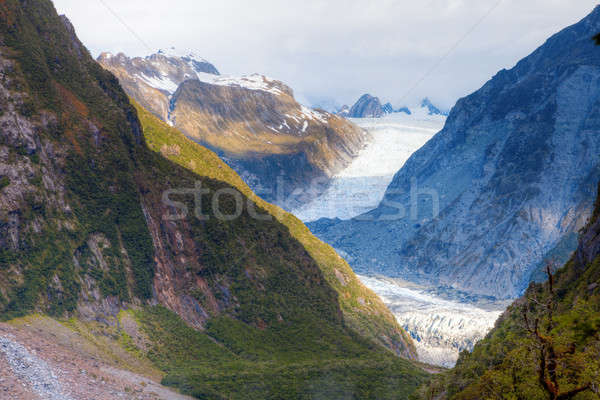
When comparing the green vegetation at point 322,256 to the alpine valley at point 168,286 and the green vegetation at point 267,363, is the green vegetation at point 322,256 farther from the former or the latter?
the green vegetation at point 267,363

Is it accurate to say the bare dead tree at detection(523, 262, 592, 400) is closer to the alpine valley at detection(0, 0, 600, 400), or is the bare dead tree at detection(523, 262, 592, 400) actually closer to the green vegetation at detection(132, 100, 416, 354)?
the alpine valley at detection(0, 0, 600, 400)

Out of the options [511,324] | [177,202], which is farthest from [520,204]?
Result: [511,324]

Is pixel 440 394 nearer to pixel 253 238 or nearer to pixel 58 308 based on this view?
pixel 58 308

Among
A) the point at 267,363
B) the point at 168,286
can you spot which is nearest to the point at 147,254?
the point at 168,286

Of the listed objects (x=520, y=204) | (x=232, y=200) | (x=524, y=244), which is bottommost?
(x=232, y=200)

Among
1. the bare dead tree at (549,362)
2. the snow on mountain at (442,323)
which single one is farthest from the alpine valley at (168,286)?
the snow on mountain at (442,323)

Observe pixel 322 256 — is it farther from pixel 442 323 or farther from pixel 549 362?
pixel 549 362
